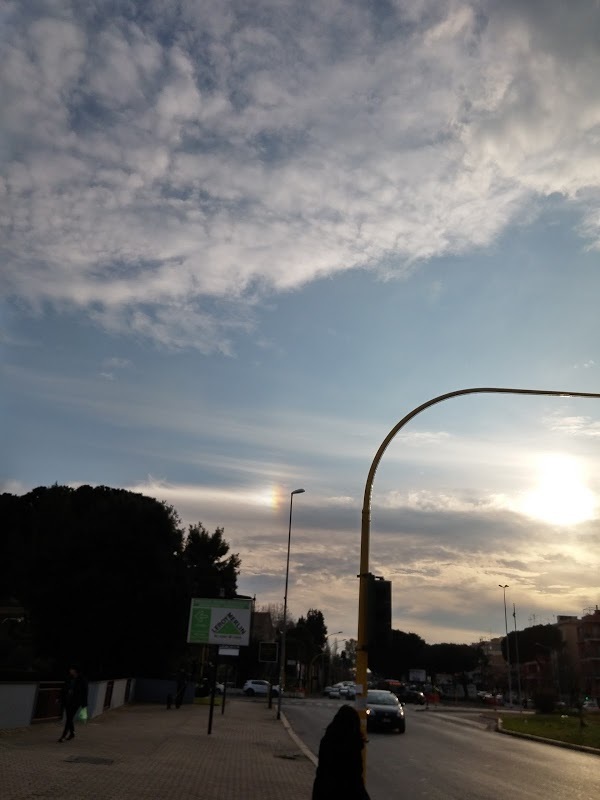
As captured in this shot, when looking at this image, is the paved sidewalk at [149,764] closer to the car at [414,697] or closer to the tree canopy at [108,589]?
the tree canopy at [108,589]

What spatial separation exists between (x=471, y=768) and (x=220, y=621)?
462 inches

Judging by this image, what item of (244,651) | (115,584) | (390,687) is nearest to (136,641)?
(115,584)

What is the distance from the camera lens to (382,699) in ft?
91.9

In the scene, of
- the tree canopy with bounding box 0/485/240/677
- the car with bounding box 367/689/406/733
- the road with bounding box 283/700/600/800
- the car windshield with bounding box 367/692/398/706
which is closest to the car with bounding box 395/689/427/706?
the tree canopy with bounding box 0/485/240/677

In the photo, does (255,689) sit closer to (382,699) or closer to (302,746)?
(382,699)

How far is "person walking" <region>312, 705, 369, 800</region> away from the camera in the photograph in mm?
5863

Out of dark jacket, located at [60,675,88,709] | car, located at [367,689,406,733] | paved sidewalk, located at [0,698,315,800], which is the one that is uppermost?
dark jacket, located at [60,675,88,709]

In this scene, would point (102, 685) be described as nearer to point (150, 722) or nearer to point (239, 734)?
point (150, 722)

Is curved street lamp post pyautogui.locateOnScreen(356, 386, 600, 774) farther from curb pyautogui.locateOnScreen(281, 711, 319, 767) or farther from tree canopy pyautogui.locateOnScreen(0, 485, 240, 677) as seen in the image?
tree canopy pyautogui.locateOnScreen(0, 485, 240, 677)

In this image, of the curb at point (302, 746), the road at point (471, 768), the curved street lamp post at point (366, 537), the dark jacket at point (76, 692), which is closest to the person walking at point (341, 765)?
the curved street lamp post at point (366, 537)

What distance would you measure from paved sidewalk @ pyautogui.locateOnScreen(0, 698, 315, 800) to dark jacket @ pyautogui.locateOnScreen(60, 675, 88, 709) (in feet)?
2.82

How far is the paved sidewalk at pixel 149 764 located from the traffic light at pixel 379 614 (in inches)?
142

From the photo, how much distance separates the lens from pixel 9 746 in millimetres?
15102

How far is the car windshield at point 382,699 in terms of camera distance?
27644 mm
